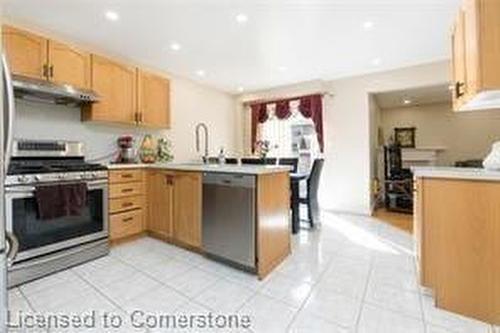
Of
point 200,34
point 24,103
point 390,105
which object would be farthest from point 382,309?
point 390,105

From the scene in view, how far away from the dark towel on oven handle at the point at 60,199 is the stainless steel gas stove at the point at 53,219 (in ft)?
0.13

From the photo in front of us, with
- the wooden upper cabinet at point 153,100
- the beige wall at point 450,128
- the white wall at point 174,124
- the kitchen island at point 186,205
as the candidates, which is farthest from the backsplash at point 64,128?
the beige wall at point 450,128

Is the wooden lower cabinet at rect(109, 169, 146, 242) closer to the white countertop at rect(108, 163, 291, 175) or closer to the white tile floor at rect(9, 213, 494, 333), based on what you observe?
the white countertop at rect(108, 163, 291, 175)

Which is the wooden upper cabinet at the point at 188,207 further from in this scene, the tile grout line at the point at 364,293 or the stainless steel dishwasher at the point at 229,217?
the tile grout line at the point at 364,293

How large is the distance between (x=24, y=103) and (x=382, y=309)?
3793mm

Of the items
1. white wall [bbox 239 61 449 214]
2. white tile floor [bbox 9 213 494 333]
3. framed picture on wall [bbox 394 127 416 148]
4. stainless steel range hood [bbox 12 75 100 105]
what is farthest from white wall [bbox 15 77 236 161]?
framed picture on wall [bbox 394 127 416 148]

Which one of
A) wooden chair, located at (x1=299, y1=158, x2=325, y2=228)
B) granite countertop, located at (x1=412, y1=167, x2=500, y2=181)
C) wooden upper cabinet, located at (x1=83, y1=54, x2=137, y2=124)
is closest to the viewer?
granite countertop, located at (x1=412, y1=167, x2=500, y2=181)

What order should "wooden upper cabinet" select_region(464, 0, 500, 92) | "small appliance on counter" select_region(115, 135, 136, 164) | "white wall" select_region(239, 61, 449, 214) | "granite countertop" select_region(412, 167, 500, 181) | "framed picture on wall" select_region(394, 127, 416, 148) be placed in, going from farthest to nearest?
"framed picture on wall" select_region(394, 127, 416, 148) → "white wall" select_region(239, 61, 449, 214) → "small appliance on counter" select_region(115, 135, 136, 164) → "granite countertop" select_region(412, 167, 500, 181) → "wooden upper cabinet" select_region(464, 0, 500, 92)

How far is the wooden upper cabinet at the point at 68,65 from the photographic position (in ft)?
9.53

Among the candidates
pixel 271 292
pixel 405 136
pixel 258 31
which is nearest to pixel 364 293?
pixel 271 292

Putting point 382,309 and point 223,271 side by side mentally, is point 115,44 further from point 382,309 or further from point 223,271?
point 382,309

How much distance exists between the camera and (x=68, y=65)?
9.96ft

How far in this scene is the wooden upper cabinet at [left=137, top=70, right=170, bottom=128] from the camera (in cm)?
387

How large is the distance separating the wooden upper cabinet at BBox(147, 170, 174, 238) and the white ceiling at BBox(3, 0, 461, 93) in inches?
65.0
